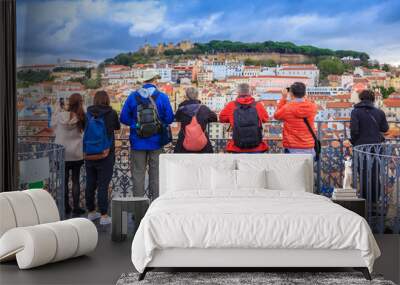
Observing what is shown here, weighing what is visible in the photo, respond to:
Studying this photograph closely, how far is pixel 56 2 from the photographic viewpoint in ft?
34.1

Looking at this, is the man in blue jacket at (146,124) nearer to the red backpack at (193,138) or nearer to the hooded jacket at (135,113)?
the hooded jacket at (135,113)

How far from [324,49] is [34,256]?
5746mm

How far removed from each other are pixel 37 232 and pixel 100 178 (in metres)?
2.51

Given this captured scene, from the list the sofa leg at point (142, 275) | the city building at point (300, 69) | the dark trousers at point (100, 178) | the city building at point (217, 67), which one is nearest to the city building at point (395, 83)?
the city building at point (300, 69)

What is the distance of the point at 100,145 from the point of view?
900 centimetres

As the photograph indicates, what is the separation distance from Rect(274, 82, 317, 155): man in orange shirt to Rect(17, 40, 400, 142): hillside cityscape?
1127 millimetres

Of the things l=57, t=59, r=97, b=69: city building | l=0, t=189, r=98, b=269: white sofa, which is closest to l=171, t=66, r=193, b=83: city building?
l=57, t=59, r=97, b=69: city building

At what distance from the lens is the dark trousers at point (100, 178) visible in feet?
29.6

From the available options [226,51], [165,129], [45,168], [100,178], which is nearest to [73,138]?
[45,168]

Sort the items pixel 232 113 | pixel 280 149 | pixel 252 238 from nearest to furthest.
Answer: pixel 252 238
pixel 232 113
pixel 280 149

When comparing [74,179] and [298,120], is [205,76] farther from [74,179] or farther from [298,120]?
[74,179]

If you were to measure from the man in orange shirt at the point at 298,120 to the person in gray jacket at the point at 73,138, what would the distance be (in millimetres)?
2451

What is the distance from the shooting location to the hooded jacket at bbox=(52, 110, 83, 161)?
9.42 meters

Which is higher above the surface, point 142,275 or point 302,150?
point 302,150
